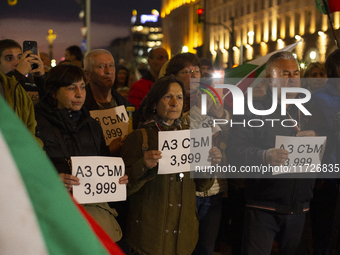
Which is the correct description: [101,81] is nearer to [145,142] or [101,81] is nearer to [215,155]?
[145,142]

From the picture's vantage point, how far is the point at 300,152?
11.6ft

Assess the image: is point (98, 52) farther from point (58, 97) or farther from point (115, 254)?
point (115, 254)

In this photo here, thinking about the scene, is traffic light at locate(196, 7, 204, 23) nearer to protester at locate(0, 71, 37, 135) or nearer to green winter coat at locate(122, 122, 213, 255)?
green winter coat at locate(122, 122, 213, 255)

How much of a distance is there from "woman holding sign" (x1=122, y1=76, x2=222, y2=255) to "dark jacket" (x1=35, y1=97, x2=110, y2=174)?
32cm

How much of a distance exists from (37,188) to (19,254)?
0.29 feet

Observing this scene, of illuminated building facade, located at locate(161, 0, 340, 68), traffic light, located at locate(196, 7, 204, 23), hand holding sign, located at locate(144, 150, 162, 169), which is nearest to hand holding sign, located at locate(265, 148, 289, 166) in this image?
hand holding sign, located at locate(144, 150, 162, 169)

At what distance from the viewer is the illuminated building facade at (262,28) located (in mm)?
40375

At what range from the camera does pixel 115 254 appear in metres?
0.77

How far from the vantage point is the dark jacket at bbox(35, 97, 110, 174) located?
3.00 meters

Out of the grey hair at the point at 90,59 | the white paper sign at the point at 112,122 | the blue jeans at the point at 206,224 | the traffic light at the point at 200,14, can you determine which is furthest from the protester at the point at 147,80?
the traffic light at the point at 200,14

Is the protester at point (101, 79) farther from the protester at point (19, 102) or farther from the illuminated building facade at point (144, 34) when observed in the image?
the illuminated building facade at point (144, 34)

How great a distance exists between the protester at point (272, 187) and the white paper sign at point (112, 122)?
107cm

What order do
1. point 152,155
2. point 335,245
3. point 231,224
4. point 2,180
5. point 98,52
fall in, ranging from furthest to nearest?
1. point 231,224
2. point 98,52
3. point 335,245
4. point 152,155
5. point 2,180

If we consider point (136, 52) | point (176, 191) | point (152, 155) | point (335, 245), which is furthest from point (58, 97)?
point (136, 52)
